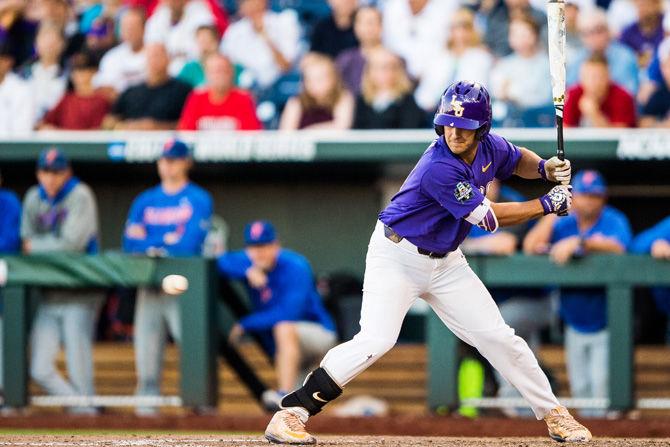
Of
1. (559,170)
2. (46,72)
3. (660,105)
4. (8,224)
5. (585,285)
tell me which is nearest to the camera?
(559,170)

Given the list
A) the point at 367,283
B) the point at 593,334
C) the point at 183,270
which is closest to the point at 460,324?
the point at 367,283

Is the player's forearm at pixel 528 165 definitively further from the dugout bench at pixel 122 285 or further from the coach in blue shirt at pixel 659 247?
the dugout bench at pixel 122 285

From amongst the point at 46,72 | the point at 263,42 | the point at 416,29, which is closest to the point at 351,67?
the point at 416,29

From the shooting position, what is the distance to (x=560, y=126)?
5.62 meters

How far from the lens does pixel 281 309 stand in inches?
331

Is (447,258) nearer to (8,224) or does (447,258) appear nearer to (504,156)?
(504,156)

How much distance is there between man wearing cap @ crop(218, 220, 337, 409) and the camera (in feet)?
27.2

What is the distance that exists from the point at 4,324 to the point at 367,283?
4.05m

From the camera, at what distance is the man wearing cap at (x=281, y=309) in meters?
8.30

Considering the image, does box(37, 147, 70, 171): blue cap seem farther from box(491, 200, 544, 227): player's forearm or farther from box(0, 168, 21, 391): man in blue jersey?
box(491, 200, 544, 227): player's forearm

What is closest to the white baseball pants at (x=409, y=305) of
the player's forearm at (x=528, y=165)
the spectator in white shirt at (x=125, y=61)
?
the player's forearm at (x=528, y=165)

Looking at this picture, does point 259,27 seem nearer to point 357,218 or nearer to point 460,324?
point 357,218

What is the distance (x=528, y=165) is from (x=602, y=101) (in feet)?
11.0

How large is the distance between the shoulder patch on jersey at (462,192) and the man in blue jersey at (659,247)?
3057 millimetres
